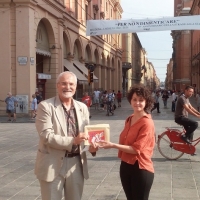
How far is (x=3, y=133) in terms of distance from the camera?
1348 centimetres

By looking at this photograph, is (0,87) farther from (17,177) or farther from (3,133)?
(17,177)

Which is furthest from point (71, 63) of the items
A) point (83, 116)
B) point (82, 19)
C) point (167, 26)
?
point (83, 116)

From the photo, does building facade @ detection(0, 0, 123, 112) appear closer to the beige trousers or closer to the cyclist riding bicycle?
the cyclist riding bicycle

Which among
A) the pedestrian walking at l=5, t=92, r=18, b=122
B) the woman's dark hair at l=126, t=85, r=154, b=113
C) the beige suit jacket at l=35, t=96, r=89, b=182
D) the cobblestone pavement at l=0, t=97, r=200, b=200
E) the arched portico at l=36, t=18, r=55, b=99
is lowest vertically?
the cobblestone pavement at l=0, t=97, r=200, b=200

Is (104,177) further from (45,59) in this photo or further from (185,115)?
(45,59)

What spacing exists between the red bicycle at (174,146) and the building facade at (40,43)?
42.5ft

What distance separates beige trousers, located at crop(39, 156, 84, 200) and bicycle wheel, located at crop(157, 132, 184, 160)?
16.7ft

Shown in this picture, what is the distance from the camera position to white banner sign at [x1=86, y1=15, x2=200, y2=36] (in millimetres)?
18438

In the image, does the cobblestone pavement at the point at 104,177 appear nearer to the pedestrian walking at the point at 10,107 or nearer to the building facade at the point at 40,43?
the pedestrian walking at the point at 10,107

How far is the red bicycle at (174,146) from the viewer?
8.45 m

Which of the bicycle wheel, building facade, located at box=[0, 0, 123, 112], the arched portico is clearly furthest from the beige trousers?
the arched portico

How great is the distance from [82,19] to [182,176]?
27648mm

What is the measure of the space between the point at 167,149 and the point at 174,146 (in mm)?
194

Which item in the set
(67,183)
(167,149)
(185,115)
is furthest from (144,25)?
(67,183)
